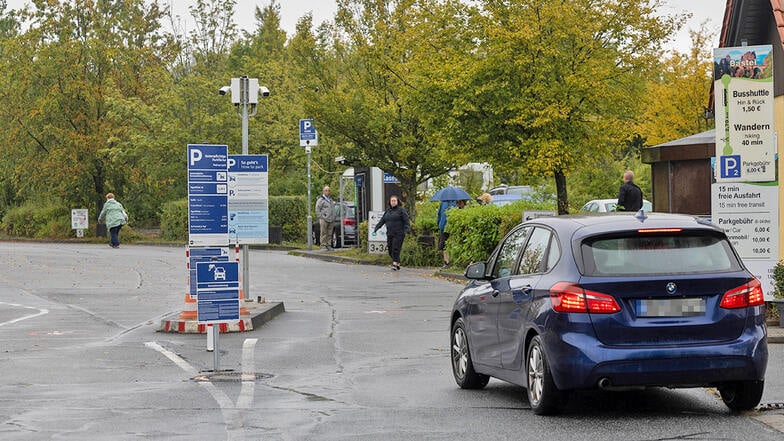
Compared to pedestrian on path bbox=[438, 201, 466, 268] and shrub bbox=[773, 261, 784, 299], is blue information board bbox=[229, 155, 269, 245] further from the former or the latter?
pedestrian on path bbox=[438, 201, 466, 268]

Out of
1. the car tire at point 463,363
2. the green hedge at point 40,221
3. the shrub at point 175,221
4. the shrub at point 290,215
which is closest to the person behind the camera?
the car tire at point 463,363

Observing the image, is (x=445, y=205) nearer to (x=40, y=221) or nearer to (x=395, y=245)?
(x=395, y=245)

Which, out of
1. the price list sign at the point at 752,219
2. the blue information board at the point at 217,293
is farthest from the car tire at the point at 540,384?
the price list sign at the point at 752,219

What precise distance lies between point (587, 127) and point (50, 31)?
2826 cm

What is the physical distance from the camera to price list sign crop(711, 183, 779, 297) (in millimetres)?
16078

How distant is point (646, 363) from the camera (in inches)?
358

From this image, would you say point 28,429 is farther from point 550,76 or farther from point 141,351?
point 550,76

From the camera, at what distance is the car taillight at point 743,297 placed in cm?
930

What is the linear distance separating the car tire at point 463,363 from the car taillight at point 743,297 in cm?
270

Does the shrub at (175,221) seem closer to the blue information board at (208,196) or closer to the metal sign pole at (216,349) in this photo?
the blue information board at (208,196)

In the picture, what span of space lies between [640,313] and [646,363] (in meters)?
0.34

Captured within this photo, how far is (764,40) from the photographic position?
834 inches

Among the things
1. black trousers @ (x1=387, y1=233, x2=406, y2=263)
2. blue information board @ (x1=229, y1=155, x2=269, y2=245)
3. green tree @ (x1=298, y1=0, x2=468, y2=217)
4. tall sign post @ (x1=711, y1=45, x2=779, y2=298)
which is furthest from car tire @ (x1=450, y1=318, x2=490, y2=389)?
green tree @ (x1=298, y1=0, x2=468, y2=217)

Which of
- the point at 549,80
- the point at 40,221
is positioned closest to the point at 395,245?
the point at 549,80
